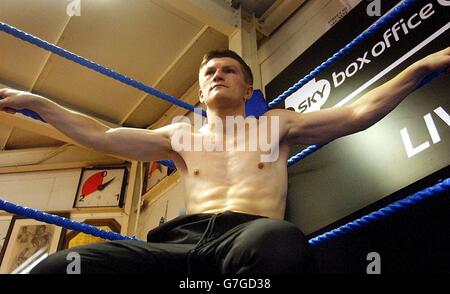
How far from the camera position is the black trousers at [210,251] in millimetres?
737

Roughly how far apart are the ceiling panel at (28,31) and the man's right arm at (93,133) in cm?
205

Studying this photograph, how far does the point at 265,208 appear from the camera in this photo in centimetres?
102

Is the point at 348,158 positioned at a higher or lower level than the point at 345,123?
higher

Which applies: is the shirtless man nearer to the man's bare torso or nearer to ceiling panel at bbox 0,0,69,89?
the man's bare torso

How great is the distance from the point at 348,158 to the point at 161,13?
198 centimetres

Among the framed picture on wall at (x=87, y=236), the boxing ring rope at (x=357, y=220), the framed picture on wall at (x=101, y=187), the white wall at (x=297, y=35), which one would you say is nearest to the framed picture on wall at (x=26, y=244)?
the framed picture on wall at (x=87, y=236)

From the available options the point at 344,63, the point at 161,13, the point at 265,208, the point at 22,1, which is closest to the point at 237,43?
the point at 161,13

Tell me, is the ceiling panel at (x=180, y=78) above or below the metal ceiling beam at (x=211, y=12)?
above

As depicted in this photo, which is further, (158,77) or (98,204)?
(98,204)

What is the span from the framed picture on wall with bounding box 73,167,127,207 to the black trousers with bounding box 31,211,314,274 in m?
3.10

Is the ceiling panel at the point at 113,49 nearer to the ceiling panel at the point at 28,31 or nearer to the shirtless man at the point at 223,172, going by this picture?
the ceiling panel at the point at 28,31

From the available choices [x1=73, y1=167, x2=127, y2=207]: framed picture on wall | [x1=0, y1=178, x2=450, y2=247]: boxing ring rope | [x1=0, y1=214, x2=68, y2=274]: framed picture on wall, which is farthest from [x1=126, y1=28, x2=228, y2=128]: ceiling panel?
[x1=0, y1=178, x2=450, y2=247]: boxing ring rope

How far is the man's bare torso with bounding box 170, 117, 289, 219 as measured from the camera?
1.03 m
